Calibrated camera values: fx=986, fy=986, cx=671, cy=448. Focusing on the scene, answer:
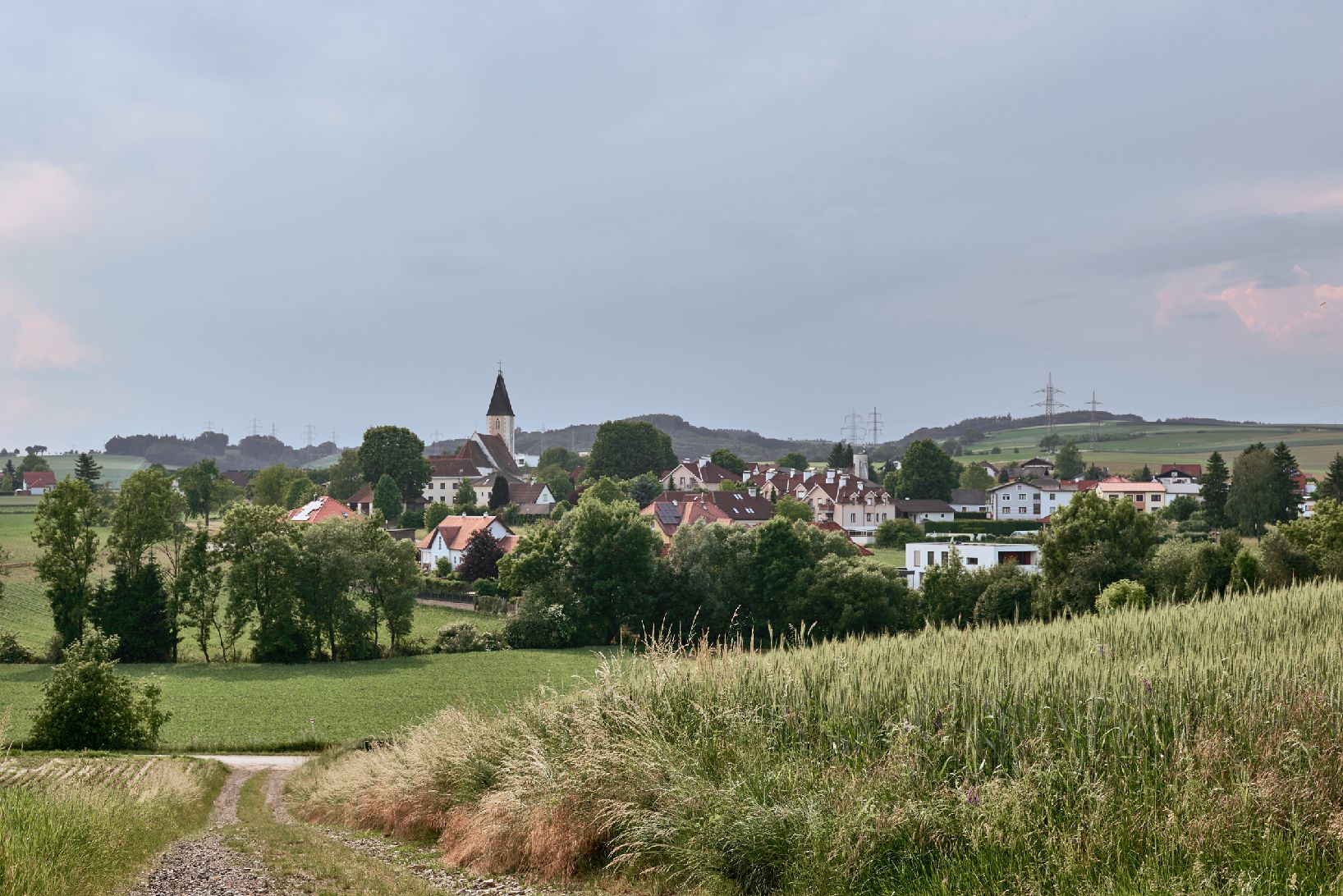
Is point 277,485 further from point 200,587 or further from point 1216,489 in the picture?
point 1216,489

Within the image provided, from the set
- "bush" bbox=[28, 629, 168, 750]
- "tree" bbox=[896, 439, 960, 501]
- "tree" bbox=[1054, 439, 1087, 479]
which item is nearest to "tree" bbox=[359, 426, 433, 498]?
"tree" bbox=[896, 439, 960, 501]

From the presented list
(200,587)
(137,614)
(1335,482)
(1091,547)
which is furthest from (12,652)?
(1335,482)

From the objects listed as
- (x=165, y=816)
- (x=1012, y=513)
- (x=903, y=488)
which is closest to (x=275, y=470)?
(x=903, y=488)

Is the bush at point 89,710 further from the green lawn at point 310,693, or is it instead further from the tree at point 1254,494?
the tree at point 1254,494

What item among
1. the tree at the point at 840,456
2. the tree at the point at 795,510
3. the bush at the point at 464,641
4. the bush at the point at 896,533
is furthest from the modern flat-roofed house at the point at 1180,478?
the bush at the point at 464,641

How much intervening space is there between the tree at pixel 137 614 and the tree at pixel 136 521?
66 centimetres

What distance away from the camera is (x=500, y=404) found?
598 ft

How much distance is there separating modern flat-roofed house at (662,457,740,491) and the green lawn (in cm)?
8079

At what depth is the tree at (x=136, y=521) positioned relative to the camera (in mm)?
51906

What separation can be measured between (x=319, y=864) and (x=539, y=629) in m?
46.5

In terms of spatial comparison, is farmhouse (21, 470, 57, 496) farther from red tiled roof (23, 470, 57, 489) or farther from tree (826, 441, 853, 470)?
tree (826, 441, 853, 470)

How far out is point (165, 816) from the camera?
14117mm

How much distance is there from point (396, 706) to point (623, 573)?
20.4 meters

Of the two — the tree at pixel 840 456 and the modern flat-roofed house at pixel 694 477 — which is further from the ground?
the tree at pixel 840 456
